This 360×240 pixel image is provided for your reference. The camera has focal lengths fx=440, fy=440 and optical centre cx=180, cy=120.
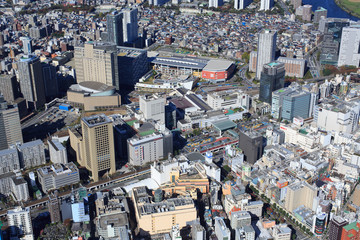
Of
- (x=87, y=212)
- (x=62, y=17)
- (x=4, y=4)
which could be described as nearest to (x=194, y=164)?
(x=87, y=212)

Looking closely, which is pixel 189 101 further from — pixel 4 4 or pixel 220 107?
pixel 4 4

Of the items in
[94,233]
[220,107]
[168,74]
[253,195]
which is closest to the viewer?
[94,233]

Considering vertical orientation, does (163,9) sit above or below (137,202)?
above

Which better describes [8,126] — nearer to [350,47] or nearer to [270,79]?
[270,79]

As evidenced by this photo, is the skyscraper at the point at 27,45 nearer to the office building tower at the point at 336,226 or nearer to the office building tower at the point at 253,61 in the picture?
the office building tower at the point at 253,61

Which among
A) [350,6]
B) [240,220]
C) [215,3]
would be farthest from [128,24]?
[350,6]

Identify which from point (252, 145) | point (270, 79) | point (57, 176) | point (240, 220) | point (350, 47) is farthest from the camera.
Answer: point (350, 47)

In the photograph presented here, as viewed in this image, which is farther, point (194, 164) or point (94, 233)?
point (194, 164)
